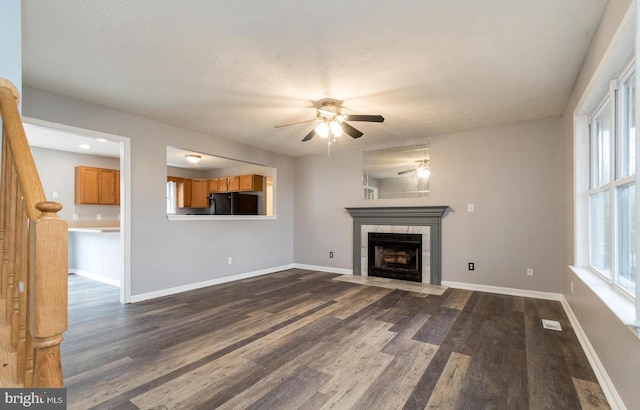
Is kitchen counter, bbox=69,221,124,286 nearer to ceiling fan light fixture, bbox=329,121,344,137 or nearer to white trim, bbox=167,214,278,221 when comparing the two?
white trim, bbox=167,214,278,221

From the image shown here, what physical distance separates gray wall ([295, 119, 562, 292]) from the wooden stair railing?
15.8 feet

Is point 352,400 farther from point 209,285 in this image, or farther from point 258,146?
point 258,146

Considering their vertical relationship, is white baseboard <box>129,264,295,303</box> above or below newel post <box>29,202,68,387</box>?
below

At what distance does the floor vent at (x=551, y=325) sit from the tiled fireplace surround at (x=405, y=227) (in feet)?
5.70

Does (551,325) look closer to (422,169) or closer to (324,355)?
(324,355)

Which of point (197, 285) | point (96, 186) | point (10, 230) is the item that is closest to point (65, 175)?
point (96, 186)

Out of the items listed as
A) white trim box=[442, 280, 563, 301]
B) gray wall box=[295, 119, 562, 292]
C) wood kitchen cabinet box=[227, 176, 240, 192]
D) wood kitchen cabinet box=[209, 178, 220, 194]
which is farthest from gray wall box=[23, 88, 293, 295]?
white trim box=[442, 280, 563, 301]

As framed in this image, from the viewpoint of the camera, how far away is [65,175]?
5.90 m

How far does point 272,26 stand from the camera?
6.93ft

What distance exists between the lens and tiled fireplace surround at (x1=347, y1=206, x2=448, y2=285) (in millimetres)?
4879

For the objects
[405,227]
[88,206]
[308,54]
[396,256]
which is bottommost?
[396,256]

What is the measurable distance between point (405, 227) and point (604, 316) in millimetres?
3224

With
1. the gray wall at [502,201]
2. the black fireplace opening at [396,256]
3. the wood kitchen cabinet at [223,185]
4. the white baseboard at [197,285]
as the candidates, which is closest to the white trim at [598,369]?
the gray wall at [502,201]

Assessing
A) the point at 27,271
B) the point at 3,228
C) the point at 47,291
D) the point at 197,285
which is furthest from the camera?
the point at 197,285
